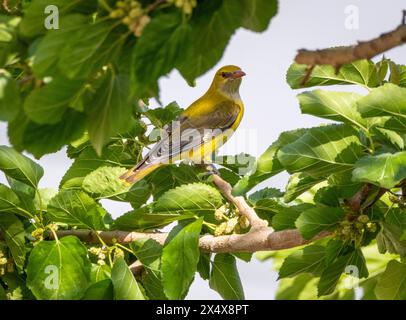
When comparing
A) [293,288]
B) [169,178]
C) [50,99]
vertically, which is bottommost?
[293,288]

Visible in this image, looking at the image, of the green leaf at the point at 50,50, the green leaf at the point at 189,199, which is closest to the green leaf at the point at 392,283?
the green leaf at the point at 189,199

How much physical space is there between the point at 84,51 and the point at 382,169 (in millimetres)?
1150

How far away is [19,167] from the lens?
305 cm

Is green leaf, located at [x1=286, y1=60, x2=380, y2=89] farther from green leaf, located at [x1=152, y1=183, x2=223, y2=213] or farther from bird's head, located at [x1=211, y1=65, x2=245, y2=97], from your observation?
bird's head, located at [x1=211, y1=65, x2=245, y2=97]

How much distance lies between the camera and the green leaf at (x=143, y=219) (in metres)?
2.87

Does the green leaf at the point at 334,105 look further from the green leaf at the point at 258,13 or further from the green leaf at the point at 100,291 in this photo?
the green leaf at the point at 258,13

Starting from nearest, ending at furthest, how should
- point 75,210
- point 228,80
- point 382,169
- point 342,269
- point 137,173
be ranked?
point 382,169, point 342,269, point 75,210, point 137,173, point 228,80

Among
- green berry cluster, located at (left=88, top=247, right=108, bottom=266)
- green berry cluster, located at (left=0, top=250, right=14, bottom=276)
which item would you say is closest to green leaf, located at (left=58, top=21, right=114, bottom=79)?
green berry cluster, located at (left=88, top=247, right=108, bottom=266)

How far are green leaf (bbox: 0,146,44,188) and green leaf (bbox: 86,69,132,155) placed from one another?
1658 millimetres

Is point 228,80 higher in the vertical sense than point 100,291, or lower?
higher

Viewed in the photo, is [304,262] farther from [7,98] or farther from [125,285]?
[7,98]

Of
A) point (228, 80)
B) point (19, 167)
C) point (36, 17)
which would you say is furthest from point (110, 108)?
point (228, 80)
